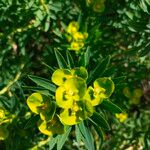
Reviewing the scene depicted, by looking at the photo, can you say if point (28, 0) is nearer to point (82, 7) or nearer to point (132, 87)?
point (82, 7)

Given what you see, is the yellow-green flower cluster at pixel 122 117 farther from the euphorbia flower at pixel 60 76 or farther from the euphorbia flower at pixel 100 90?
Result: the euphorbia flower at pixel 60 76

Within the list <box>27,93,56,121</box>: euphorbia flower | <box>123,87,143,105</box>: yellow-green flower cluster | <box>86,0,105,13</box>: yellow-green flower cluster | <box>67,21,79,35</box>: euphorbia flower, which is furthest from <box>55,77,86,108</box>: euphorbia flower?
<box>123,87,143,105</box>: yellow-green flower cluster

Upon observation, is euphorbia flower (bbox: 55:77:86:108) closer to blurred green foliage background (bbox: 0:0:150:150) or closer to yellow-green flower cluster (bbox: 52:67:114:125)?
yellow-green flower cluster (bbox: 52:67:114:125)

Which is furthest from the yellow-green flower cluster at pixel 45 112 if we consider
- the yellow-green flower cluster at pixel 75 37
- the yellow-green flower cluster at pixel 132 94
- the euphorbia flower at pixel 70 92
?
the yellow-green flower cluster at pixel 132 94

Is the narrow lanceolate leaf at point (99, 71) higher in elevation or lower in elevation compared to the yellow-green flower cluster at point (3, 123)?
higher

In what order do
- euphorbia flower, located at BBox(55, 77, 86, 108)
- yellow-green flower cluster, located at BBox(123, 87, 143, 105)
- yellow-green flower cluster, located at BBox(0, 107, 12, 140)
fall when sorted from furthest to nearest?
yellow-green flower cluster, located at BBox(123, 87, 143, 105) < yellow-green flower cluster, located at BBox(0, 107, 12, 140) < euphorbia flower, located at BBox(55, 77, 86, 108)

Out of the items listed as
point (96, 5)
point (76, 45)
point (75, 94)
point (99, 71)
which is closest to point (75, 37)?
point (76, 45)

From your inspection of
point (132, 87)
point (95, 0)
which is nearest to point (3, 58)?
point (95, 0)
